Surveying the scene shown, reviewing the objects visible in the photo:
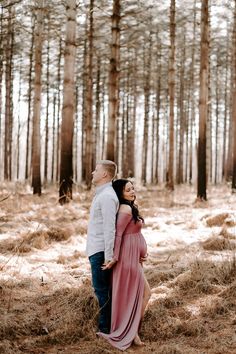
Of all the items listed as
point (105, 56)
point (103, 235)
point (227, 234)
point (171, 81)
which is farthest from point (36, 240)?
point (105, 56)

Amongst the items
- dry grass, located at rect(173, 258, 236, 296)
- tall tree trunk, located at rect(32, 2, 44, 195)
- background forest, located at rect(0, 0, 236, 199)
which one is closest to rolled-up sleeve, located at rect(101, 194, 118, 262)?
dry grass, located at rect(173, 258, 236, 296)

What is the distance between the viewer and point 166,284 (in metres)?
5.25

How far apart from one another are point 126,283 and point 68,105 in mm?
7479

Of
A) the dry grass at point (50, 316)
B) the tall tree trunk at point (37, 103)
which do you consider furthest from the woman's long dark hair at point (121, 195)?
the tall tree trunk at point (37, 103)

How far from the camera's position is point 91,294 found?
4.60 metres

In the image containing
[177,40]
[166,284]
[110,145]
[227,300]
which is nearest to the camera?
[227,300]

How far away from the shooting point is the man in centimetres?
394

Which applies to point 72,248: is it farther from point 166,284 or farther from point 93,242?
point 93,242

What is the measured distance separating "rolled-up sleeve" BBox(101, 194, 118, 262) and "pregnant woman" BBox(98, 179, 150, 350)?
9 centimetres

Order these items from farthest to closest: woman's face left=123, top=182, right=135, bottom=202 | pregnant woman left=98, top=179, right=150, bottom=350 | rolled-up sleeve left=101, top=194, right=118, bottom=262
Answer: woman's face left=123, top=182, right=135, bottom=202 → pregnant woman left=98, top=179, right=150, bottom=350 → rolled-up sleeve left=101, top=194, right=118, bottom=262

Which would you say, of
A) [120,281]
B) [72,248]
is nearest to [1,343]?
[120,281]

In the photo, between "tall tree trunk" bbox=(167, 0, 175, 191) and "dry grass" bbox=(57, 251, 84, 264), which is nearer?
"dry grass" bbox=(57, 251, 84, 264)

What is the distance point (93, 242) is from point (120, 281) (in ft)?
1.35

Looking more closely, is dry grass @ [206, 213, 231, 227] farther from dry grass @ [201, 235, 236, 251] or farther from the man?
the man
